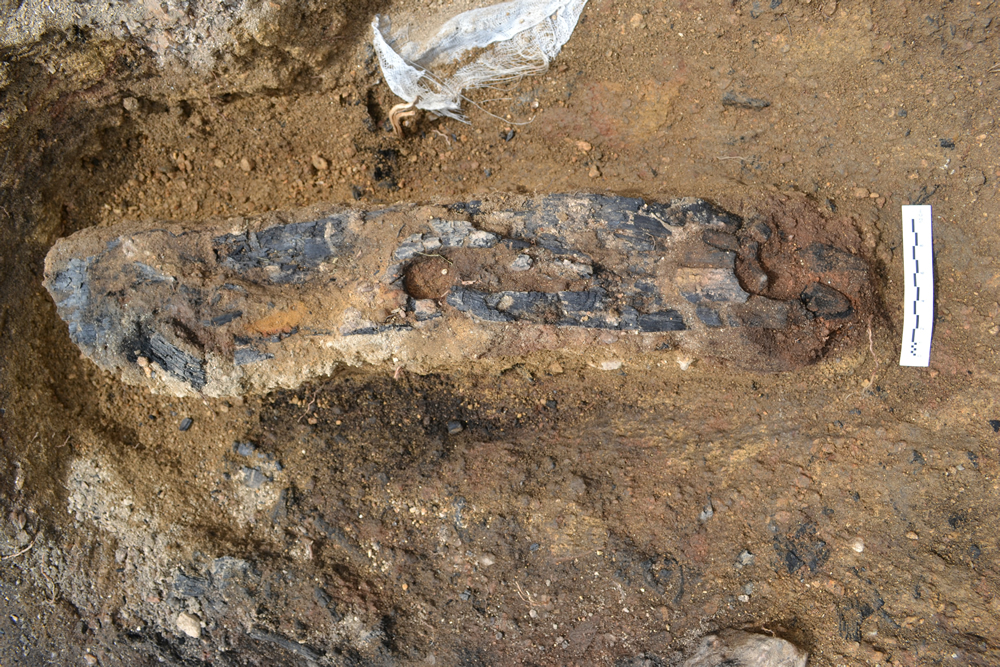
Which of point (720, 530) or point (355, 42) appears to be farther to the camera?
point (355, 42)

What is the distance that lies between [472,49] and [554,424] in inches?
93.0

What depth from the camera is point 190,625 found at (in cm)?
314

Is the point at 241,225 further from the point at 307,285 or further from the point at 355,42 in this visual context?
the point at 355,42

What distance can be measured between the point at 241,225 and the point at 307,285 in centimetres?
53

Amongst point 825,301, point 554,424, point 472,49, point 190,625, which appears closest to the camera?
point 825,301

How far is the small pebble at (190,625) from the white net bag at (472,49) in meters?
3.23

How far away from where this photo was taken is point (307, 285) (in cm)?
313

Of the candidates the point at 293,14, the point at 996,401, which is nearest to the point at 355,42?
the point at 293,14

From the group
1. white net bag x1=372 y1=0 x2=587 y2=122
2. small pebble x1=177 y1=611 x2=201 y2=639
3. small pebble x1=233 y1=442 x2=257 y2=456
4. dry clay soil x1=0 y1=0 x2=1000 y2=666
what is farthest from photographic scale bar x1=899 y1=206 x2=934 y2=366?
small pebble x1=177 y1=611 x2=201 y2=639

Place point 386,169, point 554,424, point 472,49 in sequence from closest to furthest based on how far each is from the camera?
1. point 554,424
2. point 472,49
3. point 386,169

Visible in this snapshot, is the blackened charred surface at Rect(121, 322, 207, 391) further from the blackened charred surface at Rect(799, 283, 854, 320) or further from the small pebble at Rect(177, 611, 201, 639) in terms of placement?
the blackened charred surface at Rect(799, 283, 854, 320)

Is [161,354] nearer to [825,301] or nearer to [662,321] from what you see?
[662,321]

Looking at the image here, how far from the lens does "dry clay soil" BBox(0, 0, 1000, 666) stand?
3.02 metres

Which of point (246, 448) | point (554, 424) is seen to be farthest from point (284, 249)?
point (554, 424)
